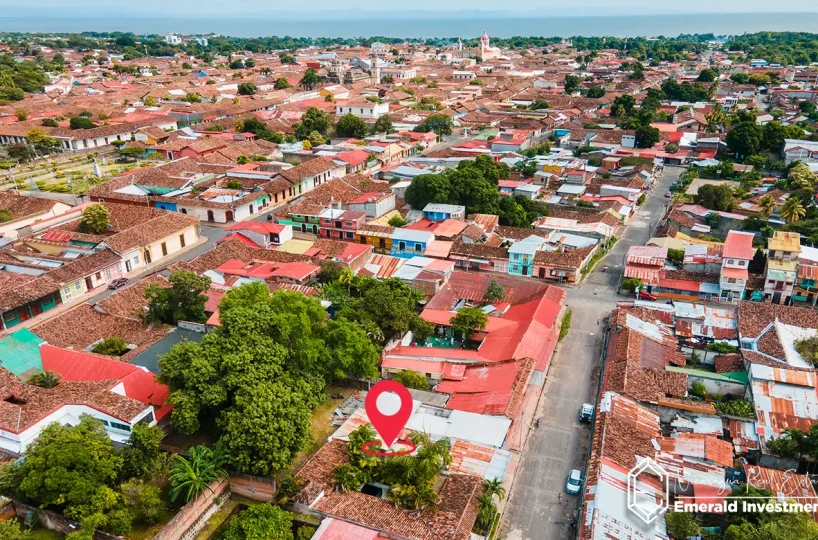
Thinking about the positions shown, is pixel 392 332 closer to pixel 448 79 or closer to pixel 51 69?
pixel 448 79

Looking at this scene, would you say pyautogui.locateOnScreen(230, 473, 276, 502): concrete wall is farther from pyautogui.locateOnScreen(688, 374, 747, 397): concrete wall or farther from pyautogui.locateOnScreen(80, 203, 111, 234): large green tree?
pyautogui.locateOnScreen(80, 203, 111, 234): large green tree

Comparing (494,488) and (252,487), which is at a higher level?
(494,488)

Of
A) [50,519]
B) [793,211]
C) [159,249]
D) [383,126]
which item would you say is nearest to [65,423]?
[50,519]

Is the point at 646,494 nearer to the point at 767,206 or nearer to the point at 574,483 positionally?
the point at 574,483

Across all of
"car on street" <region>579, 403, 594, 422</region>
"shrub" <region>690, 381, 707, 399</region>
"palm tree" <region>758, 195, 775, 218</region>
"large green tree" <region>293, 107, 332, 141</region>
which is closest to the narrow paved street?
"car on street" <region>579, 403, 594, 422</region>

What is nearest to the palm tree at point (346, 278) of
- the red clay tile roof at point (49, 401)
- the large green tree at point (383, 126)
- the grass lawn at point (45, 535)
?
the red clay tile roof at point (49, 401)
